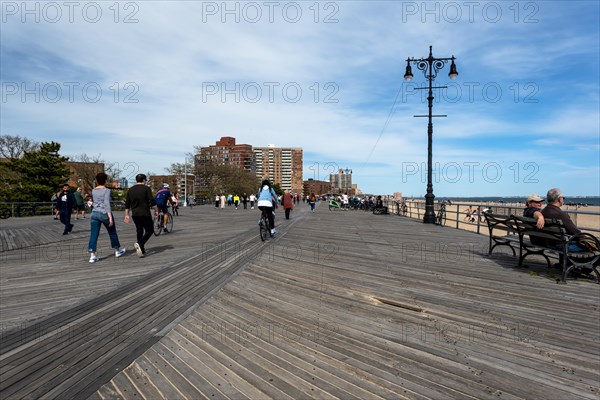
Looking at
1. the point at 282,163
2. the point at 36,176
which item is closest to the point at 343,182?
the point at 282,163

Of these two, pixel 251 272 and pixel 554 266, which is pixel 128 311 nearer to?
pixel 251 272

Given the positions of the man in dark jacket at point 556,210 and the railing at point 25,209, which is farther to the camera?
the railing at point 25,209

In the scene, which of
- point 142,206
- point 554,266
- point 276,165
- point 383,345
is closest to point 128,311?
point 383,345

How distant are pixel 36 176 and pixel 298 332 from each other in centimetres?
4715

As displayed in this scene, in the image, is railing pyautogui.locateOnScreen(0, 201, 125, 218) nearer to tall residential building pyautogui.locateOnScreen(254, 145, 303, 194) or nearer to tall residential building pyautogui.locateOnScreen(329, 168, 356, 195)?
tall residential building pyautogui.locateOnScreen(329, 168, 356, 195)

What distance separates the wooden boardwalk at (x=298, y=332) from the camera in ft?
8.13

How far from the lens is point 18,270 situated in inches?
256

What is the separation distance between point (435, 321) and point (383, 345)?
936mm

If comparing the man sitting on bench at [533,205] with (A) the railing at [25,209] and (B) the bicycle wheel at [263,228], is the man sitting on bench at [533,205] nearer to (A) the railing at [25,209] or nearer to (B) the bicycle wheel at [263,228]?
(B) the bicycle wheel at [263,228]

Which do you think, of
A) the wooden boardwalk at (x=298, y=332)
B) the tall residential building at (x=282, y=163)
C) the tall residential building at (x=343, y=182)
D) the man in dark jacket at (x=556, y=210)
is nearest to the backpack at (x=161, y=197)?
the wooden boardwalk at (x=298, y=332)

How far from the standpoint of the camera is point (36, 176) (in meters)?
39.2

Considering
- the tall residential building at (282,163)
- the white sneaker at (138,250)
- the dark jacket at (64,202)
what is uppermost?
the tall residential building at (282,163)

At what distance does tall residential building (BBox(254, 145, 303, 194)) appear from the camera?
172 metres

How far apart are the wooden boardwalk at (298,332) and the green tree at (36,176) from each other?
39.6 m
